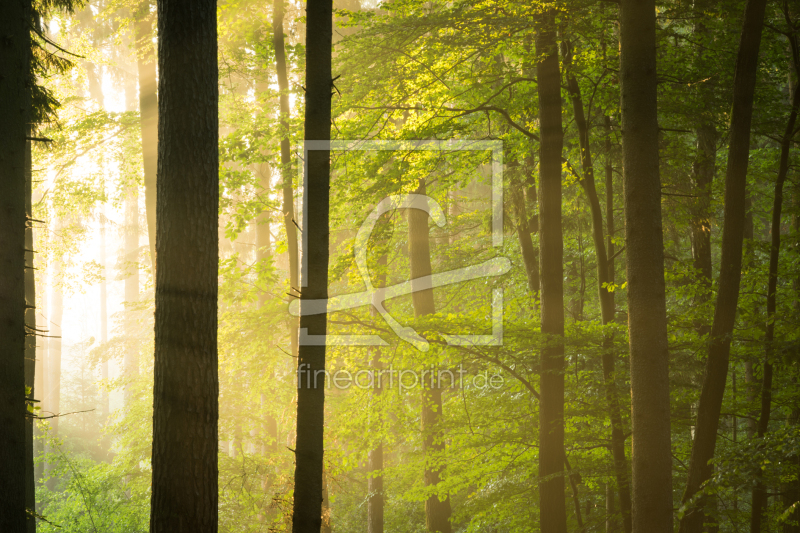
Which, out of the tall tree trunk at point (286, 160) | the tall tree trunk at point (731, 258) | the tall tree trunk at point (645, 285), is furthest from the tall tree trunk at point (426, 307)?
the tall tree trunk at point (645, 285)

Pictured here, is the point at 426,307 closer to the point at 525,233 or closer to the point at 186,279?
the point at 525,233

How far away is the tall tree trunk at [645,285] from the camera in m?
4.96

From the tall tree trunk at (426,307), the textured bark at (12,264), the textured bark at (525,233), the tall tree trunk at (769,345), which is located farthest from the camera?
the textured bark at (525,233)

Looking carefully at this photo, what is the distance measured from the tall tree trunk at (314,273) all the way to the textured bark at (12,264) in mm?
2831

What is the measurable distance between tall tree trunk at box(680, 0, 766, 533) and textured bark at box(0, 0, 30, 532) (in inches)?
271

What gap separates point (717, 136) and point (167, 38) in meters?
9.17

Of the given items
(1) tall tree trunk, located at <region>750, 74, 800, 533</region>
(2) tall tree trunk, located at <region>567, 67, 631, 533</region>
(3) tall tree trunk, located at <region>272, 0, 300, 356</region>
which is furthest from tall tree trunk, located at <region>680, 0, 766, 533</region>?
(3) tall tree trunk, located at <region>272, 0, 300, 356</region>

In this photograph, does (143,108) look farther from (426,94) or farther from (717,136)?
(717,136)

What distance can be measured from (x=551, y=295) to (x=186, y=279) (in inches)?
198

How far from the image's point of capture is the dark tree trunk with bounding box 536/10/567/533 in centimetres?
702

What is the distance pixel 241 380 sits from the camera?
47.1 feet

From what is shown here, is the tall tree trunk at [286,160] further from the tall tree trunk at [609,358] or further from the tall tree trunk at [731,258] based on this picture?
the tall tree trunk at [731,258]

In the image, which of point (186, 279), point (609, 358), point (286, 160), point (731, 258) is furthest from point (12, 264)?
point (731, 258)

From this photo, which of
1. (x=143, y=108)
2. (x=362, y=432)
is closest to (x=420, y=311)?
(x=362, y=432)
